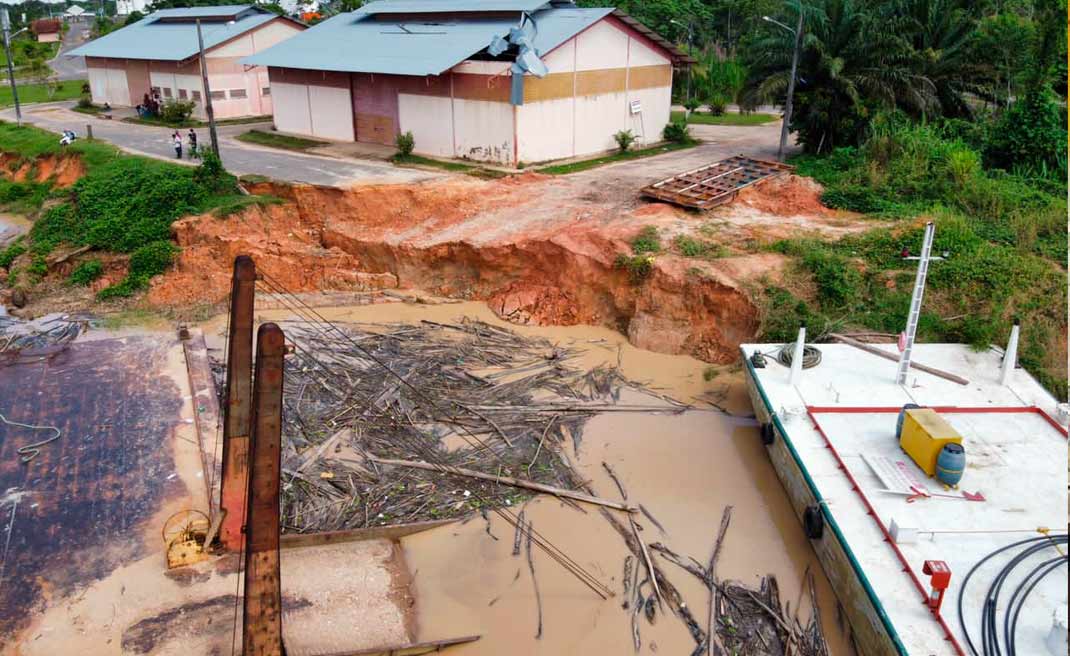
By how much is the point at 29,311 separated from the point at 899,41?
27882 millimetres

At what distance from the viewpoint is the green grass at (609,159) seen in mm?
29312

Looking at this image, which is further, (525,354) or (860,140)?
(860,140)

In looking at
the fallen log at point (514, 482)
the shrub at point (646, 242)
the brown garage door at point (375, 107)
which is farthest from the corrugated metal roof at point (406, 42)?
the fallen log at point (514, 482)

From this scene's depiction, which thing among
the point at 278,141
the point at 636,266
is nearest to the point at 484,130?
the point at 278,141

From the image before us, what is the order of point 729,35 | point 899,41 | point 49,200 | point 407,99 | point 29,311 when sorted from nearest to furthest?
point 29,311 → point 899,41 → point 49,200 → point 407,99 → point 729,35

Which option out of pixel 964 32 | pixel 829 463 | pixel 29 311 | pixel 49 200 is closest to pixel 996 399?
pixel 829 463

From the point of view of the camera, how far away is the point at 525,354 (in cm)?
1922

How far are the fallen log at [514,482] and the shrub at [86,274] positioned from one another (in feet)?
45.0

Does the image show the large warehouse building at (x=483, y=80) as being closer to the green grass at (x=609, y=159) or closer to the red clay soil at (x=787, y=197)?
the green grass at (x=609, y=159)

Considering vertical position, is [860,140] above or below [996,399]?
above

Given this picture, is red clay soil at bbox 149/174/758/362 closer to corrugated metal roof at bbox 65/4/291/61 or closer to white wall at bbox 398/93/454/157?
white wall at bbox 398/93/454/157

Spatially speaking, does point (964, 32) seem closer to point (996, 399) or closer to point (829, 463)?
point (996, 399)

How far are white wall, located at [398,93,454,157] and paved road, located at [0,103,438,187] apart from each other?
2.50 metres

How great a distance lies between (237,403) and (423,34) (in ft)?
86.3
